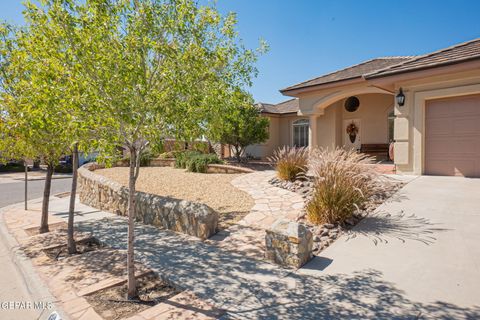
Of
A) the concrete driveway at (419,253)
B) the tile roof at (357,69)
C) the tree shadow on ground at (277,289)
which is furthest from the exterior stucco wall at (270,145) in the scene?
the tree shadow on ground at (277,289)

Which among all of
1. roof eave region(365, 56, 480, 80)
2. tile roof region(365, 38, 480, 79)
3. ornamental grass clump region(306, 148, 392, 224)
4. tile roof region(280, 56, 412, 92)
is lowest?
ornamental grass clump region(306, 148, 392, 224)

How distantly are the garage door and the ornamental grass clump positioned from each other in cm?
420

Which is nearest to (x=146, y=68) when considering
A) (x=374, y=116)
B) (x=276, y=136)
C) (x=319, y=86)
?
(x=319, y=86)

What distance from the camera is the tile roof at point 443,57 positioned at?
7673 millimetres

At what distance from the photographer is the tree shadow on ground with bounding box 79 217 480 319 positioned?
3.01 m

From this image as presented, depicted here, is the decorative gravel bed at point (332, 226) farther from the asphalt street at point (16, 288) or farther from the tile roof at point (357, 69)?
the tile roof at point (357, 69)

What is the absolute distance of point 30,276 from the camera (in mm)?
4391

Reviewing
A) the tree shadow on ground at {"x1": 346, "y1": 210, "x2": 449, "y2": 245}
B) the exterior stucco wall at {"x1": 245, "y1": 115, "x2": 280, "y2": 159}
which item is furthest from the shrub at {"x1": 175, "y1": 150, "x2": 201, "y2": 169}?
the tree shadow on ground at {"x1": 346, "y1": 210, "x2": 449, "y2": 245}

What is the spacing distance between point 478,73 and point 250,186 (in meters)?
7.18

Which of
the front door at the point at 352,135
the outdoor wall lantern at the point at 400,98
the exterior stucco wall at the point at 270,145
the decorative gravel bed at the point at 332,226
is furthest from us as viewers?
the exterior stucco wall at the point at 270,145

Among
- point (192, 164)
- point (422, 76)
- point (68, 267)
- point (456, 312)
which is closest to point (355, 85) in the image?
point (422, 76)

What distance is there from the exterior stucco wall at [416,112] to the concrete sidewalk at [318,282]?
464 centimetres

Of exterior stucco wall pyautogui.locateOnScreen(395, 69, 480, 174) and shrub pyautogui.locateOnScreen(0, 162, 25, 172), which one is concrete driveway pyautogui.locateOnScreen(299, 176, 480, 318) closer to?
exterior stucco wall pyautogui.locateOnScreen(395, 69, 480, 174)

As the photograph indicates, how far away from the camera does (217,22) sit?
4109mm
